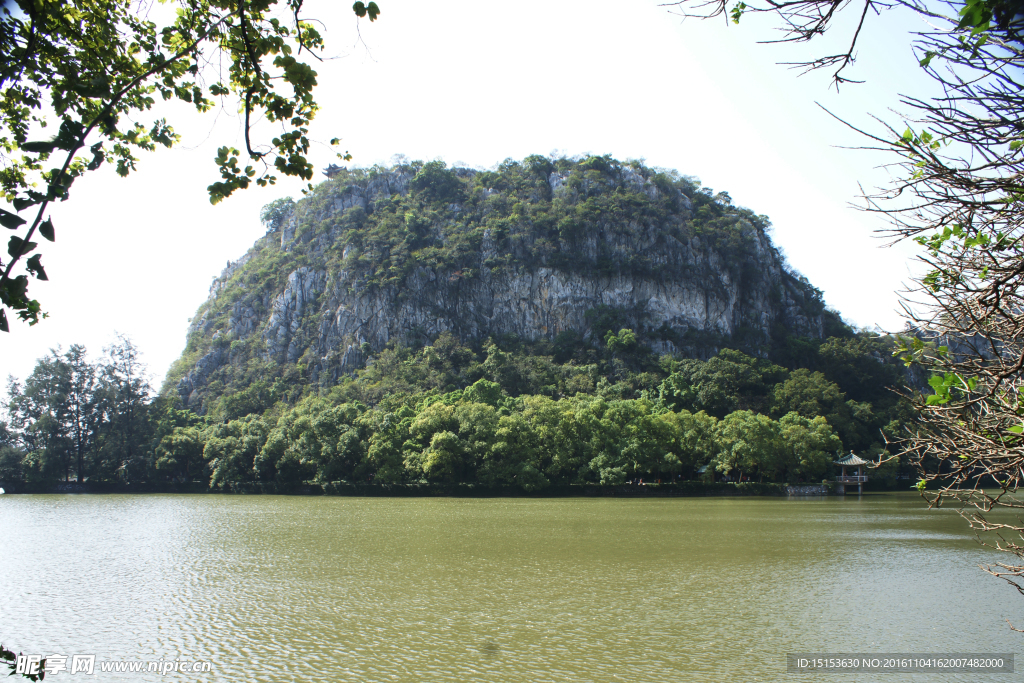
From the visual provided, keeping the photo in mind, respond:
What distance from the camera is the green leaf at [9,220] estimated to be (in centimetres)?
269

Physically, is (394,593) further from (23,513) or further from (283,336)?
(283,336)

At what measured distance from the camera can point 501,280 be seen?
74.1 meters

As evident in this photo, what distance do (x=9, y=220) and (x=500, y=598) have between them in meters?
10.1

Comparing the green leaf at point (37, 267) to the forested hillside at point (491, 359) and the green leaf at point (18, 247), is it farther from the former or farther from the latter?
the forested hillside at point (491, 359)

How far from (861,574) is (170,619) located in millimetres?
13614

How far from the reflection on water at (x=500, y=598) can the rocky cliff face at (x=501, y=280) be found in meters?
50.7

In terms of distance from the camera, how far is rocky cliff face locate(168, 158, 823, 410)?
235 ft

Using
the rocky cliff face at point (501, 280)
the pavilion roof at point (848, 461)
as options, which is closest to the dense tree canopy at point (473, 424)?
the pavilion roof at point (848, 461)

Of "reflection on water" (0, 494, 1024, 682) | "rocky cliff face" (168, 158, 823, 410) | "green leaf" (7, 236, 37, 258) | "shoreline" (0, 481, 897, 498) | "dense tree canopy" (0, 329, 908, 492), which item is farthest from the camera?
"rocky cliff face" (168, 158, 823, 410)

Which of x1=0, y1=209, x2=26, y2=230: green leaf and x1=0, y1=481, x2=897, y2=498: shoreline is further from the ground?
x1=0, y1=209, x2=26, y2=230: green leaf

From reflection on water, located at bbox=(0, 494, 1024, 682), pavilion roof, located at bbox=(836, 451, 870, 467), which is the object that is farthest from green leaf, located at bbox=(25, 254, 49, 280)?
pavilion roof, located at bbox=(836, 451, 870, 467)

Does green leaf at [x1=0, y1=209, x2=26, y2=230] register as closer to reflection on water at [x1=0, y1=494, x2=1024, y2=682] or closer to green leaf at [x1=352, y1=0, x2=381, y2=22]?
green leaf at [x1=352, y1=0, x2=381, y2=22]

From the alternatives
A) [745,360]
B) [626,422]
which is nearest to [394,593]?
[626,422]

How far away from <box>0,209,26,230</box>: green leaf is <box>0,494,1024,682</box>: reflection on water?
6784 mm
